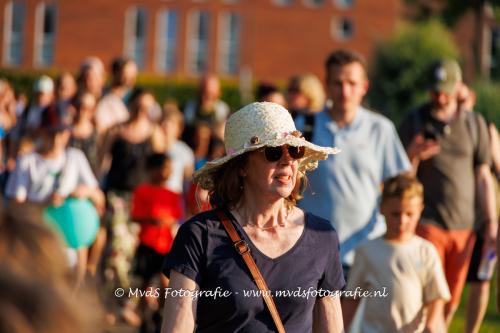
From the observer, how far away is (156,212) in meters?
11.7

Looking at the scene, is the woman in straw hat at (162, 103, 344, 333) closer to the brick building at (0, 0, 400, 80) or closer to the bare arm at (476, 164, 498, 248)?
the bare arm at (476, 164, 498, 248)

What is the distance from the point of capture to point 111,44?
77.2m

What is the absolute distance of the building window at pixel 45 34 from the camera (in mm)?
77250

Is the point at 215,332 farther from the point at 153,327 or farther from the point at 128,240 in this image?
the point at 128,240

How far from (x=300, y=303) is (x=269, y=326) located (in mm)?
141

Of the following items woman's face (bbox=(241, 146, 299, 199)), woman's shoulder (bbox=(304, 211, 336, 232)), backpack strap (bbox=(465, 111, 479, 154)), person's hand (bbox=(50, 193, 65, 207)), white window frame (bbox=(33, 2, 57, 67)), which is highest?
woman's face (bbox=(241, 146, 299, 199))

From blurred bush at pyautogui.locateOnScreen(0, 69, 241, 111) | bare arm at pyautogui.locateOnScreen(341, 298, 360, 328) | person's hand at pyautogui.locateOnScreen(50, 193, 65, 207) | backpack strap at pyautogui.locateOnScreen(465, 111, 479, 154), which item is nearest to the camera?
bare arm at pyautogui.locateOnScreen(341, 298, 360, 328)

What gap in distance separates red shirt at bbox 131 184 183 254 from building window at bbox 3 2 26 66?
219 feet

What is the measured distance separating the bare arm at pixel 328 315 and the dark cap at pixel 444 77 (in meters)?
4.60

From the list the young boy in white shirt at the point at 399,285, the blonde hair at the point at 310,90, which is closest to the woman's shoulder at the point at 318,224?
the young boy in white shirt at the point at 399,285

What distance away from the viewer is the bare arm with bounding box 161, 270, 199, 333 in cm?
480

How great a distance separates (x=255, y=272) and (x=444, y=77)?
501 cm

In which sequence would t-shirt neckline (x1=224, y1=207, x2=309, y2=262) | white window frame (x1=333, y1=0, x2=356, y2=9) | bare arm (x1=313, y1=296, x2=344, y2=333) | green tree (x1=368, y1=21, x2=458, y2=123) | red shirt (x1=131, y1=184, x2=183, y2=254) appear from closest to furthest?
t-shirt neckline (x1=224, y1=207, x2=309, y2=262) → bare arm (x1=313, y1=296, x2=344, y2=333) → red shirt (x1=131, y1=184, x2=183, y2=254) → green tree (x1=368, y1=21, x2=458, y2=123) → white window frame (x1=333, y1=0, x2=356, y2=9)

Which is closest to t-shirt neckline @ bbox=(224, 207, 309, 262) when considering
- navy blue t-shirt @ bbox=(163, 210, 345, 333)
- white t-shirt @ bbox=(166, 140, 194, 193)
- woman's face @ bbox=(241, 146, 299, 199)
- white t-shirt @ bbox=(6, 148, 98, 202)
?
navy blue t-shirt @ bbox=(163, 210, 345, 333)
